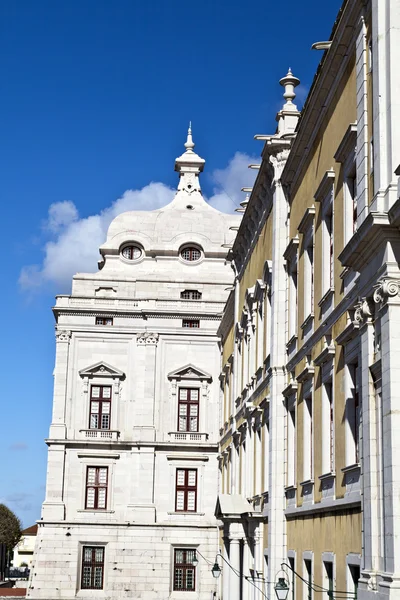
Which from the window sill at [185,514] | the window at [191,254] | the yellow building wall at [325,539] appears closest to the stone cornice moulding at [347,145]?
the yellow building wall at [325,539]

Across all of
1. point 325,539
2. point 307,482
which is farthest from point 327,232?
point 325,539

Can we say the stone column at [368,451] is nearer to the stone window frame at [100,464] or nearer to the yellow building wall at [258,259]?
the yellow building wall at [258,259]

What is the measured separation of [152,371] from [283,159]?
22844 mm

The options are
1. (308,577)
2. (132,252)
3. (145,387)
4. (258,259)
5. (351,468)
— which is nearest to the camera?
(351,468)

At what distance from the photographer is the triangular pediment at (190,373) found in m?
46.2

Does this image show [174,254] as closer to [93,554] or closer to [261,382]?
[93,554]

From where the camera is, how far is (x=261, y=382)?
87.5 feet

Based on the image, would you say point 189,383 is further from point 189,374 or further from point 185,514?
point 185,514

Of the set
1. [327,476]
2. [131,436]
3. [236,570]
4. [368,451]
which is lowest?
[236,570]

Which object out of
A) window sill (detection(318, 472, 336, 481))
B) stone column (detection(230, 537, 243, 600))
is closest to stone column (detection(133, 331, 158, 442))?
stone column (detection(230, 537, 243, 600))

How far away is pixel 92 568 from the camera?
4375cm

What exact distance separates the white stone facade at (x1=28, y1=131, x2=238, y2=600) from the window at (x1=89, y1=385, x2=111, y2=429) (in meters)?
0.05

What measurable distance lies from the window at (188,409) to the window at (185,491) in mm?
2141

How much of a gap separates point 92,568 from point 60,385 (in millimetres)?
8673
